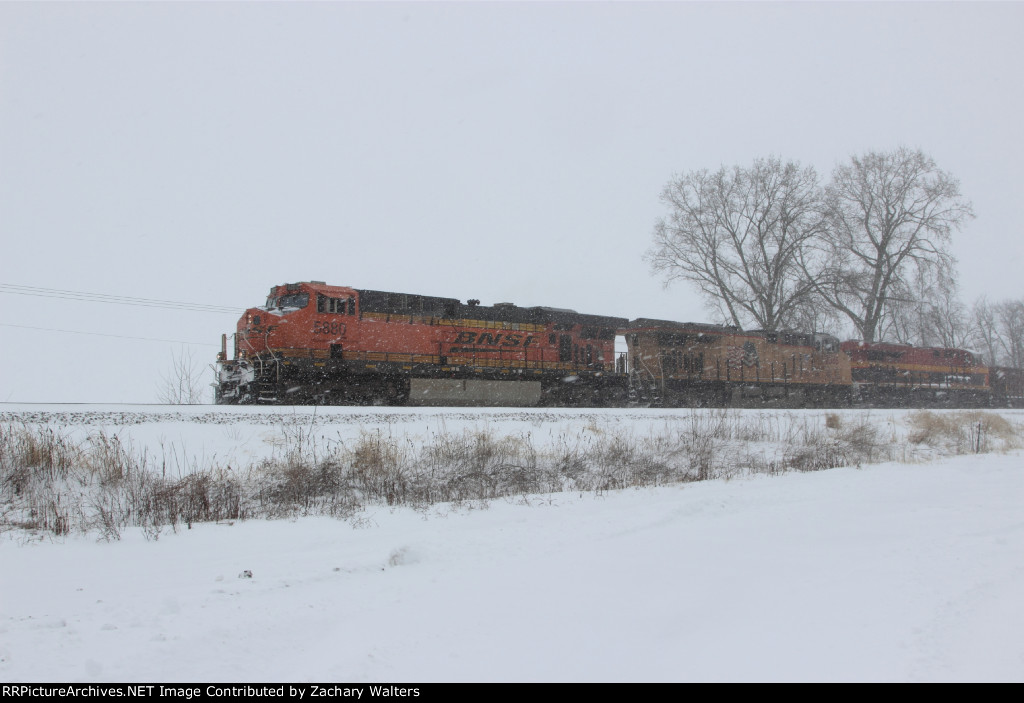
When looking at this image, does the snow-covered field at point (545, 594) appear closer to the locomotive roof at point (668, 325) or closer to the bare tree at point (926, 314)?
the locomotive roof at point (668, 325)

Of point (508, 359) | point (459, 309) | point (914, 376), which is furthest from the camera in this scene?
point (914, 376)

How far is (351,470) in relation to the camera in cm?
928

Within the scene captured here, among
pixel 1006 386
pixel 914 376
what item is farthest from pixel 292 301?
pixel 1006 386

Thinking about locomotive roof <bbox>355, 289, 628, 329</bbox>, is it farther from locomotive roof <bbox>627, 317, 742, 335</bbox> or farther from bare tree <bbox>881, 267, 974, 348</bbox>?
bare tree <bbox>881, 267, 974, 348</bbox>

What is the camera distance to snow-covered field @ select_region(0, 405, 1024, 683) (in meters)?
3.24

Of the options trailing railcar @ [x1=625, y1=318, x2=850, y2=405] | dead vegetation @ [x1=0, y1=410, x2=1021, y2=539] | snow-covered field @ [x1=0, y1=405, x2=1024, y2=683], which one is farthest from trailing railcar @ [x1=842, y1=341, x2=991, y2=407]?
snow-covered field @ [x1=0, y1=405, x2=1024, y2=683]

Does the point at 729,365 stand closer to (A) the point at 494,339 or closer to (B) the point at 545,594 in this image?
(A) the point at 494,339

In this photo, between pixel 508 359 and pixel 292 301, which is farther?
pixel 508 359

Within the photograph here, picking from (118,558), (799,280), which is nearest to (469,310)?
(118,558)

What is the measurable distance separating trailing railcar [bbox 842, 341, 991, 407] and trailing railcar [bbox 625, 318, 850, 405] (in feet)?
6.88

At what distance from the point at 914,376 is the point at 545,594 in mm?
33631

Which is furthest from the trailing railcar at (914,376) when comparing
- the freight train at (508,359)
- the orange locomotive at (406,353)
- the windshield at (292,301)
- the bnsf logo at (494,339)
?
the windshield at (292,301)

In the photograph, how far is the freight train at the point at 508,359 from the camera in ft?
52.8
